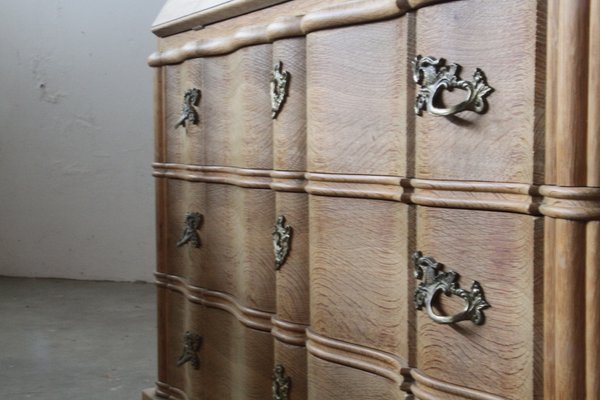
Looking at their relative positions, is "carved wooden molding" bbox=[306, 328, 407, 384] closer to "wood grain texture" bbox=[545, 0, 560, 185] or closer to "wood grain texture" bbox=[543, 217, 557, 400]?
"wood grain texture" bbox=[543, 217, 557, 400]

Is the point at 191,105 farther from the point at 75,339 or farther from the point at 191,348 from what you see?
the point at 75,339

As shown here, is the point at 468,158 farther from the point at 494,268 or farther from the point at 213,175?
the point at 213,175

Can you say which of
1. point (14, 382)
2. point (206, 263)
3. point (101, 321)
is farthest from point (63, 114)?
point (206, 263)

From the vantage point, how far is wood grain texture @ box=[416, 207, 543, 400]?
124cm

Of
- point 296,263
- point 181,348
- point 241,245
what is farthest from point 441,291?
point 181,348

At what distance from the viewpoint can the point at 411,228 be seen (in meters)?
1.48

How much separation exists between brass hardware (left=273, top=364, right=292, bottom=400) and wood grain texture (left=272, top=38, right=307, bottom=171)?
1.37 feet

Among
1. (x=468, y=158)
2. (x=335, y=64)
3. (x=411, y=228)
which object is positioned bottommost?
(x=411, y=228)

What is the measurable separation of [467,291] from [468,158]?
0.63 feet

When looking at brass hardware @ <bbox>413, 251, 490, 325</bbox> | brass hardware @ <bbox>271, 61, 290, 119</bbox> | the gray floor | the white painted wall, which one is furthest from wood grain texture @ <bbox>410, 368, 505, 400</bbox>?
the white painted wall

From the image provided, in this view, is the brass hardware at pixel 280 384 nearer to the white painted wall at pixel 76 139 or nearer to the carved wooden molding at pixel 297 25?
the carved wooden molding at pixel 297 25

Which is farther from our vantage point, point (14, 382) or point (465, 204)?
point (14, 382)

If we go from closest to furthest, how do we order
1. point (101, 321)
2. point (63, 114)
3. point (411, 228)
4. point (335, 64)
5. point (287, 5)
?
point (411, 228), point (335, 64), point (287, 5), point (101, 321), point (63, 114)

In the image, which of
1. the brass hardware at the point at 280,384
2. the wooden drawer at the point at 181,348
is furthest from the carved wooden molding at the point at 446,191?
the wooden drawer at the point at 181,348
